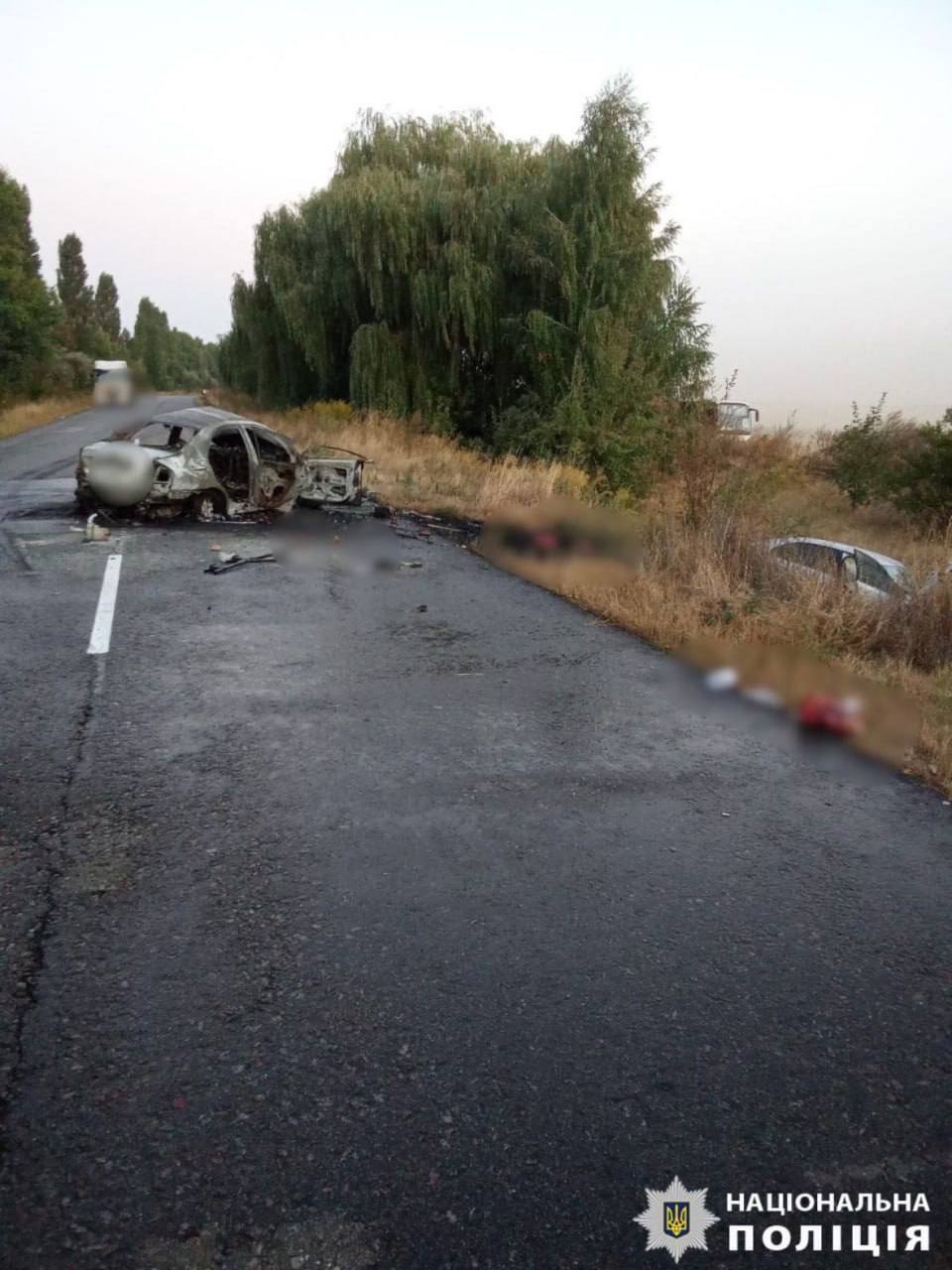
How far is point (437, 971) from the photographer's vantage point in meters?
3.23

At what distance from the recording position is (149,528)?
38.8 ft

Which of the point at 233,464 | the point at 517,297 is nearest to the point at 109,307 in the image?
the point at 517,297

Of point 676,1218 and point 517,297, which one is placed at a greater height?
point 517,297

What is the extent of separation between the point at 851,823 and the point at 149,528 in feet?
32.2

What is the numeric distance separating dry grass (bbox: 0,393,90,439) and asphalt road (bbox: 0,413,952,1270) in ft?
87.5

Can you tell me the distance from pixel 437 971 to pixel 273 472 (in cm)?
1093

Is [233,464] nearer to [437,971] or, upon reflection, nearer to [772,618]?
[772,618]

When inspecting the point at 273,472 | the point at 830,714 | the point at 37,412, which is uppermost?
the point at 37,412

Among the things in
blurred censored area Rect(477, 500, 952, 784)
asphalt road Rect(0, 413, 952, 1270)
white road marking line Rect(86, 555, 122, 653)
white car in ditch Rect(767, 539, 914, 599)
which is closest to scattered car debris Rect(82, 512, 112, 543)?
white road marking line Rect(86, 555, 122, 653)

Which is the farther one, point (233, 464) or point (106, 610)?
point (233, 464)

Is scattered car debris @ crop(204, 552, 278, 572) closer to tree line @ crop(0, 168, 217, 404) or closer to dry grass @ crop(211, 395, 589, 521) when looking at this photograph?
dry grass @ crop(211, 395, 589, 521)

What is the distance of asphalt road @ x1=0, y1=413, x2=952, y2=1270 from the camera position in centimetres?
233

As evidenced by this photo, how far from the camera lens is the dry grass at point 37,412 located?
30.6 metres

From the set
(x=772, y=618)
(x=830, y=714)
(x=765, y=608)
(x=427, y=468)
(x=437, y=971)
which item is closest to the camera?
(x=437, y=971)
